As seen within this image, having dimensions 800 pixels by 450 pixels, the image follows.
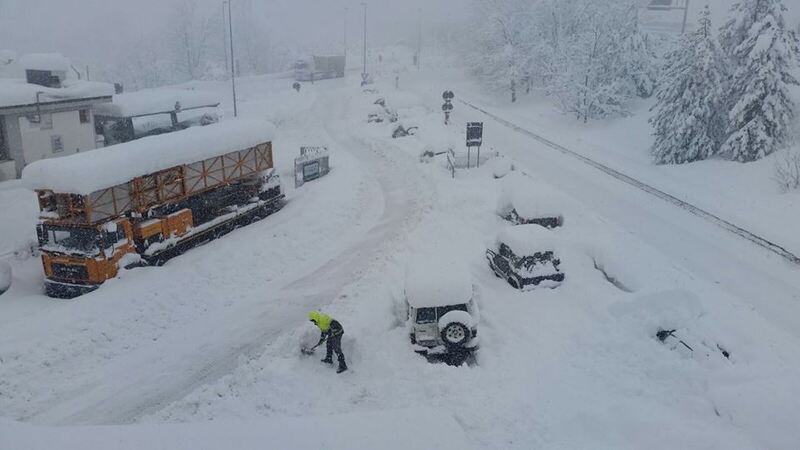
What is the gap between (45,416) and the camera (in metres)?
13.3

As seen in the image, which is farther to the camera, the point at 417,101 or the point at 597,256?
the point at 417,101

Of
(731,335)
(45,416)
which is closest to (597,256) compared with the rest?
(731,335)

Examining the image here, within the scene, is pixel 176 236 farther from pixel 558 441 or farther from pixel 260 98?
pixel 260 98

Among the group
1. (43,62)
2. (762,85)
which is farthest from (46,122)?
(762,85)

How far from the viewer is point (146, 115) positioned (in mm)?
41656

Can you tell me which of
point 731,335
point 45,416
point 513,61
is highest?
point 513,61

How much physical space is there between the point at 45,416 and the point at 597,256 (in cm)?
1665

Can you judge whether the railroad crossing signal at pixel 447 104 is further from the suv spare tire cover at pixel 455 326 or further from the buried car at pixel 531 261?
the suv spare tire cover at pixel 455 326

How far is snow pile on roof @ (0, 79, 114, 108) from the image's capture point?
103ft

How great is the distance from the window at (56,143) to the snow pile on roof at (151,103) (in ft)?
20.1

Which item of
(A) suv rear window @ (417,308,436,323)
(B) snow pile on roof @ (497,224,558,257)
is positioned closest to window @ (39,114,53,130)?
(B) snow pile on roof @ (497,224,558,257)

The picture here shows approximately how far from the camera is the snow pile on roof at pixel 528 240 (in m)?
18.1

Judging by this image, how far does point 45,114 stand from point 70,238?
18.9 metres

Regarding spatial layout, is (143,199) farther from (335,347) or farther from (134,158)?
(335,347)
